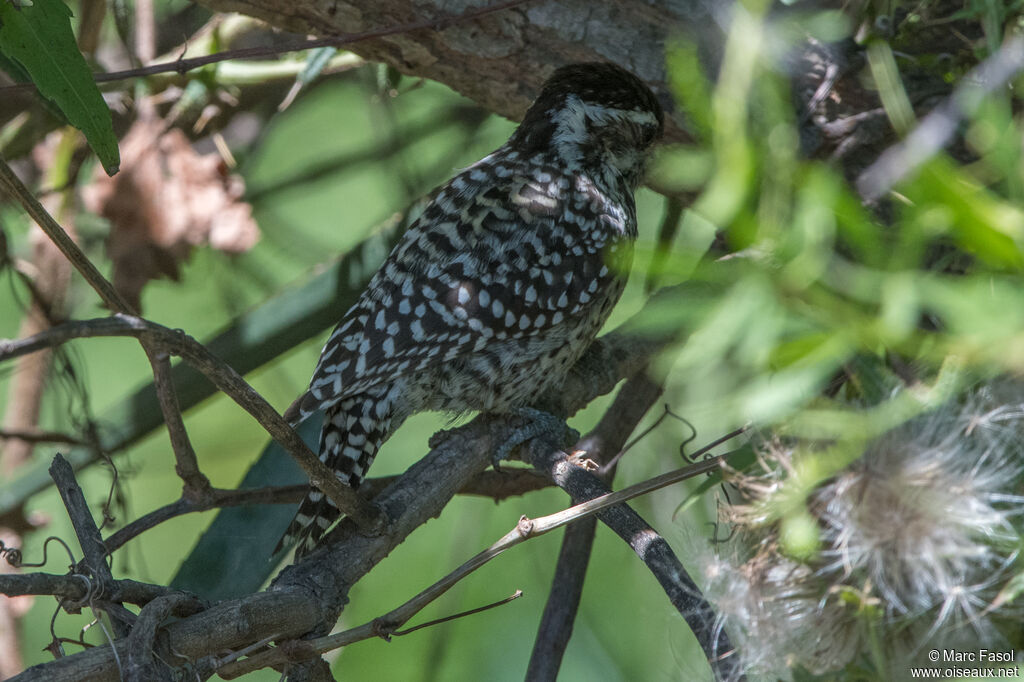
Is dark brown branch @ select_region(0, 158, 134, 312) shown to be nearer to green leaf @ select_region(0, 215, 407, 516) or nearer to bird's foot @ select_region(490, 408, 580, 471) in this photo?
bird's foot @ select_region(490, 408, 580, 471)

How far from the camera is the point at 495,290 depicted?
1852 millimetres

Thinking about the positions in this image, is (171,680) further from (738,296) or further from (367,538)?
(738,296)

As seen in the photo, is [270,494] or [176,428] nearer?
[176,428]

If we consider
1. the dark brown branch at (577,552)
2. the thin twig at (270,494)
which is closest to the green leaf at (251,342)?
the thin twig at (270,494)

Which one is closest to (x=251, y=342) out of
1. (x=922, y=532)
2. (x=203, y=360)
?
(x=203, y=360)

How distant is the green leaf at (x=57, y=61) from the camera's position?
121cm

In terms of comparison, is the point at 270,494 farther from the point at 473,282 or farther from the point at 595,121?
the point at 595,121

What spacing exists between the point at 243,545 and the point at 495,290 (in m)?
0.71

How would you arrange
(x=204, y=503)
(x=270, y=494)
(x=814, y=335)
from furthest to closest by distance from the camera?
1. (x=270, y=494)
2. (x=204, y=503)
3. (x=814, y=335)

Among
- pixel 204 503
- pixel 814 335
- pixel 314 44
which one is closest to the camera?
pixel 814 335

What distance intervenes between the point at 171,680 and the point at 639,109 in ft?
4.68

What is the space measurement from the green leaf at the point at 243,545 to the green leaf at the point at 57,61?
77 centimetres

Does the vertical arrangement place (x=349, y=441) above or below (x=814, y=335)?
above

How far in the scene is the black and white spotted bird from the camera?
1.81 meters
